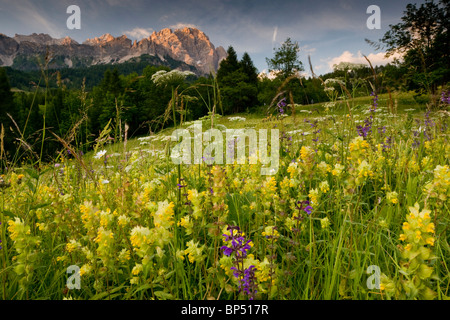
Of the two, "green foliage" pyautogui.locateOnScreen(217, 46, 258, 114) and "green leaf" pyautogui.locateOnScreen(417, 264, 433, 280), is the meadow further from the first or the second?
"green foliage" pyautogui.locateOnScreen(217, 46, 258, 114)

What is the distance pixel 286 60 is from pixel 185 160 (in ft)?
143

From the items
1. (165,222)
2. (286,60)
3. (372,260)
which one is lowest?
(372,260)

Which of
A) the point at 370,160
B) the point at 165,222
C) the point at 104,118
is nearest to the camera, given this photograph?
the point at 165,222

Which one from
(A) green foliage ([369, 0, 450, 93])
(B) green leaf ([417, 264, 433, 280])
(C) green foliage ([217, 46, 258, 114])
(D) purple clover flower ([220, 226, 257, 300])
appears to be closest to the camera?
(B) green leaf ([417, 264, 433, 280])

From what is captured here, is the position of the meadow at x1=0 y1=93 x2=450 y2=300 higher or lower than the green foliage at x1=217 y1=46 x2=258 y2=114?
lower

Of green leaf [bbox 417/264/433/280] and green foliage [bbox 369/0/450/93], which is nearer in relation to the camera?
green leaf [bbox 417/264/433/280]

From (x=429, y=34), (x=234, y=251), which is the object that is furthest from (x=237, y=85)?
(x=234, y=251)

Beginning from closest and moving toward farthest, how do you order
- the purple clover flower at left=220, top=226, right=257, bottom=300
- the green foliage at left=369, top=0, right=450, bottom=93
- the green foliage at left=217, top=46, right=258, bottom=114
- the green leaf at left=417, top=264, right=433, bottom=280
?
the green leaf at left=417, top=264, right=433, bottom=280 < the purple clover flower at left=220, top=226, right=257, bottom=300 < the green foliage at left=369, top=0, right=450, bottom=93 < the green foliage at left=217, top=46, right=258, bottom=114

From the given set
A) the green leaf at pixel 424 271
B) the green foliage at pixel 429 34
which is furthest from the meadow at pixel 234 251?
the green foliage at pixel 429 34

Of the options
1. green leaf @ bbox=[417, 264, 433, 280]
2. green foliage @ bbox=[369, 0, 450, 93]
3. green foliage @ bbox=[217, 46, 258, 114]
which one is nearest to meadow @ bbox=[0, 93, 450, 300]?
green leaf @ bbox=[417, 264, 433, 280]

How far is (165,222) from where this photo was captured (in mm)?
1303
